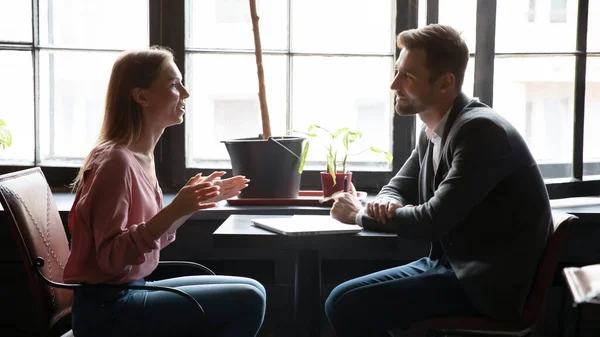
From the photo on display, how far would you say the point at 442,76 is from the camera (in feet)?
7.82

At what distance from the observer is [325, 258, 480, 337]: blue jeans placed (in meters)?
2.16

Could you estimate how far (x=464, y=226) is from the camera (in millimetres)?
2191

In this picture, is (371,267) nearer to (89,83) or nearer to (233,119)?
(233,119)

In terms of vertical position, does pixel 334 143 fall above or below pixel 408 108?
below

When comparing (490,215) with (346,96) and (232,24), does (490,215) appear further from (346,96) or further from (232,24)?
(232,24)

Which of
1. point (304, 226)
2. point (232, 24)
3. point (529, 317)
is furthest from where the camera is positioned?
point (232, 24)

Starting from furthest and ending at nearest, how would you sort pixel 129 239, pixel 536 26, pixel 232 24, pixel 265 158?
1. pixel 232 24
2. pixel 536 26
3. pixel 265 158
4. pixel 129 239

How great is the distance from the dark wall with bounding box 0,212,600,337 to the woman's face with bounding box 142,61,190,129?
77 centimetres

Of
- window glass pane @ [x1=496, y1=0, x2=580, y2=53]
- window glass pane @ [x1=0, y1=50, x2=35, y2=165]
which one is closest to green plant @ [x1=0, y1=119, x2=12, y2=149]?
window glass pane @ [x1=0, y1=50, x2=35, y2=165]

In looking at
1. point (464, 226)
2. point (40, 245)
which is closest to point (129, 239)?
point (40, 245)

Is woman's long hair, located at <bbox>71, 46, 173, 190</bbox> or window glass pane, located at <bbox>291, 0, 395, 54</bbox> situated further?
window glass pane, located at <bbox>291, 0, 395, 54</bbox>

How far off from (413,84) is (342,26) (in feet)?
2.84

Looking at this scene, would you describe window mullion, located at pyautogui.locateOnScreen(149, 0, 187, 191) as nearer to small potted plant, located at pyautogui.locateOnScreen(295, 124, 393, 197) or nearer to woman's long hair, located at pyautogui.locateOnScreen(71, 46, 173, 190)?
small potted plant, located at pyautogui.locateOnScreen(295, 124, 393, 197)

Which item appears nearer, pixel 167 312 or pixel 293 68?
pixel 167 312
